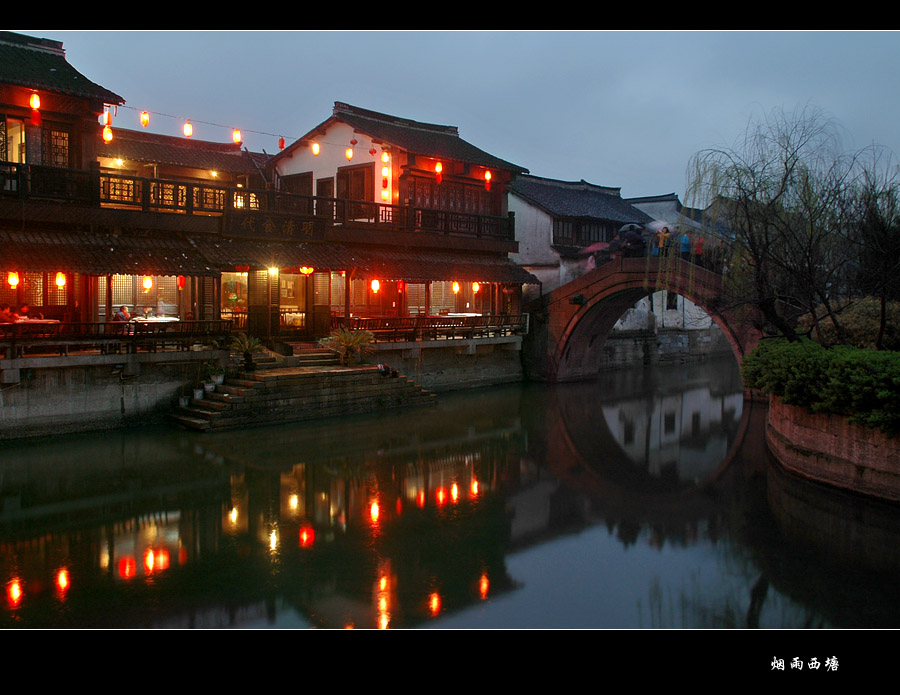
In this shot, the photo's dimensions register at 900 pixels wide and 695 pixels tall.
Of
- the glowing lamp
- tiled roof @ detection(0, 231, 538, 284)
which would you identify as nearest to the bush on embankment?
the glowing lamp

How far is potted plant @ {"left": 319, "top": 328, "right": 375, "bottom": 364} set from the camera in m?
19.3

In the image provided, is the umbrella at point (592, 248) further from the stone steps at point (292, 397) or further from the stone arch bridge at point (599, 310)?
the stone steps at point (292, 397)

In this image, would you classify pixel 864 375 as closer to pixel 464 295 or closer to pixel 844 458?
pixel 844 458

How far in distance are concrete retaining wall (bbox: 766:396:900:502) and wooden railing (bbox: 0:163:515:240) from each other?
12851 mm

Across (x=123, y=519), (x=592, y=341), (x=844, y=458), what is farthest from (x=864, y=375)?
(x=592, y=341)

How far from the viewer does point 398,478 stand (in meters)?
13.3

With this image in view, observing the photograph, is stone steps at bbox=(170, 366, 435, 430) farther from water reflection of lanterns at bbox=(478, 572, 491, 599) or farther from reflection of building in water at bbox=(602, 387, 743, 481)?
water reflection of lanterns at bbox=(478, 572, 491, 599)

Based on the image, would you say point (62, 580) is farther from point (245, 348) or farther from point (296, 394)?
point (245, 348)

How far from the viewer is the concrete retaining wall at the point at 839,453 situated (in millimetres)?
11047

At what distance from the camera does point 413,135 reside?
25344 millimetres

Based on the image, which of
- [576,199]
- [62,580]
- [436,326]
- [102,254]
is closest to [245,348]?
[102,254]

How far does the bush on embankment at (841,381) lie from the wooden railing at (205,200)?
12.4 metres


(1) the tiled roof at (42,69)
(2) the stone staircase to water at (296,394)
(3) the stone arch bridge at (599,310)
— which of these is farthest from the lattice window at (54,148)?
(3) the stone arch bridge at (599,310)

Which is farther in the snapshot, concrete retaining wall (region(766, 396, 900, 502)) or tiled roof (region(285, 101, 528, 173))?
tiled roof (region(285, 101, 528, 173))
